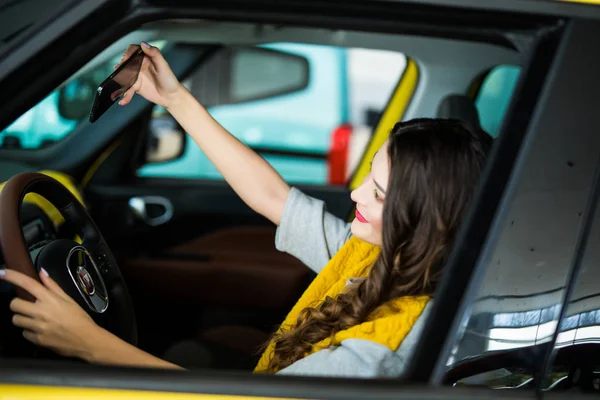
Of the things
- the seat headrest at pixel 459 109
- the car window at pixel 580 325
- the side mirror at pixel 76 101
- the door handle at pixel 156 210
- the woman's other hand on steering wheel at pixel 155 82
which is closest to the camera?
the car window at pixel 580 325

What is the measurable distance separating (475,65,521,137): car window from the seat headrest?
91mm

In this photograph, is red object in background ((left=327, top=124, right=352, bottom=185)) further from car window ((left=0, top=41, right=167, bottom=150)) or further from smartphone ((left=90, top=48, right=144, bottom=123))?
smartphone ((left=90, top=48, right=144, bottom=123))

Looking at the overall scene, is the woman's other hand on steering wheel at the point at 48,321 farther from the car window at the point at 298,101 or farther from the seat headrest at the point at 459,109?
the car window at the point at 298,101

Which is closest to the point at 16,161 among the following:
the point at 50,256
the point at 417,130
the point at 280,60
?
the point at 50,256

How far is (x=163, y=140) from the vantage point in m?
3.25

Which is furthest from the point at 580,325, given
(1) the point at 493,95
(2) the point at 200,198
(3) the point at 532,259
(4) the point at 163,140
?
(4) the point at 163,140

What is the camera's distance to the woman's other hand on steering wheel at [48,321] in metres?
1.30

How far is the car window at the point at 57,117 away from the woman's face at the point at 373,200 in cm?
132

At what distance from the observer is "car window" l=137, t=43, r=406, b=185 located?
6.62 metres

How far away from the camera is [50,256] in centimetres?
152

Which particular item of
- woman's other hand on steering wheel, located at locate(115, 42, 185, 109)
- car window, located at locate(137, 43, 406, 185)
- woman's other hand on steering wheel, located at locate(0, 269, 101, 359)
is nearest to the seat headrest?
woman's other hand on steering wheel, located at locate(115, 42, 185, 109)

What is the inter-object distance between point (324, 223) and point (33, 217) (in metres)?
0.71

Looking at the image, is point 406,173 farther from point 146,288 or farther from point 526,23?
point 146,288

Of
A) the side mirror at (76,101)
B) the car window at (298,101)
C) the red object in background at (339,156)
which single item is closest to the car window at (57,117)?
the side mirror at (76,101)
